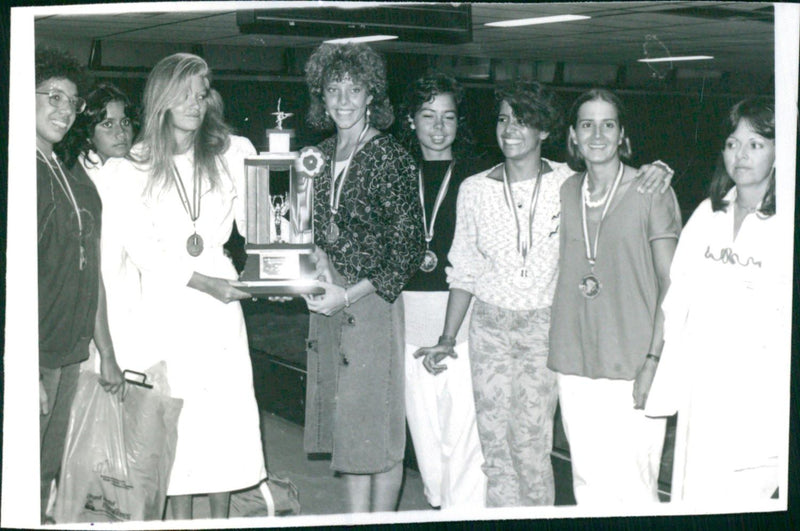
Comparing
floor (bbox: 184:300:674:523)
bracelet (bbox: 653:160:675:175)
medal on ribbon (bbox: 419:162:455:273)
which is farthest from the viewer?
floor (bbox: 184:300:674:523)

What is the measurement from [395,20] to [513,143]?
616mm

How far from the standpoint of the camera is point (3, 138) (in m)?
3.82

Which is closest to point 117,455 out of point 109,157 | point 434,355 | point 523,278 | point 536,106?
point 109,157

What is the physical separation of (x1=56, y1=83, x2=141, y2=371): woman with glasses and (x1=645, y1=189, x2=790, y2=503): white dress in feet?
6.30

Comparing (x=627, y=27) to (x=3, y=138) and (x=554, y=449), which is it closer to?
(x=554, y=449)

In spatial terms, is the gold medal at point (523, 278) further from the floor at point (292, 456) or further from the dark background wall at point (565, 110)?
the floor at point (292, 456)

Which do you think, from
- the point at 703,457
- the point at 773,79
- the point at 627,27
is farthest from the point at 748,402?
the point at 627,27

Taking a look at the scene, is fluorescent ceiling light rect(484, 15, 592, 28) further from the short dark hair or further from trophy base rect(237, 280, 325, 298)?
trophy base rect(237, 280, 325, 298)

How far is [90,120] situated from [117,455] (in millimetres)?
1213

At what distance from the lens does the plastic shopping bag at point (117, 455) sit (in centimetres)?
379

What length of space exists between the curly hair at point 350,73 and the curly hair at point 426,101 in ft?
0.20

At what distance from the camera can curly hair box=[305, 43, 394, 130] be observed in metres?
3.77

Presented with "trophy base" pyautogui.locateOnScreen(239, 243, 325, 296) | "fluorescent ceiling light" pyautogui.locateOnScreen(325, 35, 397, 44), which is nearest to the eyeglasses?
"trophy base" pyautogui.locateOnScreen(239, 243, 325, 296)

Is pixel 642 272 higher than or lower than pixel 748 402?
higher
